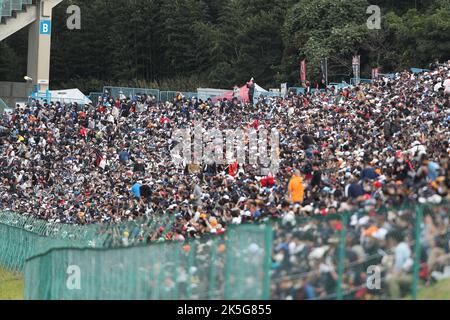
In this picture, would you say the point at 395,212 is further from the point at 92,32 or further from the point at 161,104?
the point at 92,32

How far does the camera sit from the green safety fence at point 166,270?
13.2 m

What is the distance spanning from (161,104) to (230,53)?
29.3 m

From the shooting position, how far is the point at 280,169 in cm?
3178

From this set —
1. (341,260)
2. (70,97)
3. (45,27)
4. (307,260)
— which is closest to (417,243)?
(341,260)

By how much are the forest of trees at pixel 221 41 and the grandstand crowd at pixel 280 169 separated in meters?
17.3

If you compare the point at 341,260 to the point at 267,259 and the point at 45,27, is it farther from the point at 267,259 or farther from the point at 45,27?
the point at 45,27

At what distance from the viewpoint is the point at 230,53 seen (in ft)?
268

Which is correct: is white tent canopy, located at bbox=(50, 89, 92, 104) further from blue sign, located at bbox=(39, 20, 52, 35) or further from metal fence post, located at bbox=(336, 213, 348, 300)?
metal fence post, located at bbox=(336, 213, 348, 300)

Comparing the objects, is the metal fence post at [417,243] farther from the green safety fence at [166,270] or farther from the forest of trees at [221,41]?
the forest of trees at [221,41]

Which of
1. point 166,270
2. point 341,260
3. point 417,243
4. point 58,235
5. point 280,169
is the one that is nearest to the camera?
point 341,260

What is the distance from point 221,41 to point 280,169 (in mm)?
50391

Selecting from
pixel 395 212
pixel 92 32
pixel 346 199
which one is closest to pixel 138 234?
pixel 346 199

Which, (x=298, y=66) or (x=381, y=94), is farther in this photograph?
(x=298, y=66)

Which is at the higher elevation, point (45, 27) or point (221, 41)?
point (221, 41)
